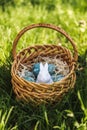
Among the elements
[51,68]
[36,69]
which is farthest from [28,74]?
[51,68]

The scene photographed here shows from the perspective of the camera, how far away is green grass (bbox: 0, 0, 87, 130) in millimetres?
2852

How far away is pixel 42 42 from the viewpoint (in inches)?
145

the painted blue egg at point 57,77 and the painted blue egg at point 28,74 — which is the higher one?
the painted blue egg at point 28,74

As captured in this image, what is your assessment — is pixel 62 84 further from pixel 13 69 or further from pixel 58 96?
pixel 13 69

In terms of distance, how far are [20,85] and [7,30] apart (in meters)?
0.96

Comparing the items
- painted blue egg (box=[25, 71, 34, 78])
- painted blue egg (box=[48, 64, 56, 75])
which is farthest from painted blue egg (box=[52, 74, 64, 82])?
painted blue egg (box=[25, 71, 34, 78])

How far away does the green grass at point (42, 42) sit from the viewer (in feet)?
9.36

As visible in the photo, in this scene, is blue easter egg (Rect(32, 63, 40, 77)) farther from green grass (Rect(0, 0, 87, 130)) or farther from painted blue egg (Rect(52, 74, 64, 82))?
green grass (Rect(0, 0, 87, 130))

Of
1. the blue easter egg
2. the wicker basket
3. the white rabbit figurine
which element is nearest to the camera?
the wicker basket

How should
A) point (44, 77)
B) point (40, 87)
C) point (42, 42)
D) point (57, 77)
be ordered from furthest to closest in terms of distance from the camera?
point (42, 42), point (57, 77), point (44, 77), point (40, 87)

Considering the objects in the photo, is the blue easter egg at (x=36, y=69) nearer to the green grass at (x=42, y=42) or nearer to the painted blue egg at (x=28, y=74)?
the painted blue egg at (x=28, y=74)

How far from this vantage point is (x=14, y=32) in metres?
3.67

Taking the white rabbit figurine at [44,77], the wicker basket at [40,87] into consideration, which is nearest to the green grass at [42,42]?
→ the wicker basket at [40,87]

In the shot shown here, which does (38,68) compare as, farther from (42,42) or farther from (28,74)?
(42,42)
